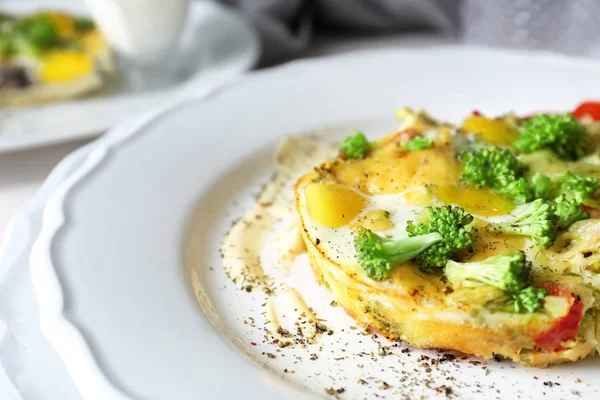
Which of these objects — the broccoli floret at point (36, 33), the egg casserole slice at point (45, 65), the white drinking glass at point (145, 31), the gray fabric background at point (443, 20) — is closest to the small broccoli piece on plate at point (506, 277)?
the white drinking glass at point (145, 31)

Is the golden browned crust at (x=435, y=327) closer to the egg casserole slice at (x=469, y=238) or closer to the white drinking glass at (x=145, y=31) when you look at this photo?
the egg casserole slice at (x=469, y=238)

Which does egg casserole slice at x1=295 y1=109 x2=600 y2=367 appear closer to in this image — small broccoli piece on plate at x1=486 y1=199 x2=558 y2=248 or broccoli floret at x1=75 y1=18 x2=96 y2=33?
small broccoli piece on plate at x1=486 y1=199 x2=558 y2=248

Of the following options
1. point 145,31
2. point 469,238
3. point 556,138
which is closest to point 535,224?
point 469,238

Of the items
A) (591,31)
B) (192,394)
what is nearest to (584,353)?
(192,394)

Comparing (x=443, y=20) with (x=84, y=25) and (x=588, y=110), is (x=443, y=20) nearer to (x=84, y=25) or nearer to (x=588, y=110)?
(x=588, y=110)

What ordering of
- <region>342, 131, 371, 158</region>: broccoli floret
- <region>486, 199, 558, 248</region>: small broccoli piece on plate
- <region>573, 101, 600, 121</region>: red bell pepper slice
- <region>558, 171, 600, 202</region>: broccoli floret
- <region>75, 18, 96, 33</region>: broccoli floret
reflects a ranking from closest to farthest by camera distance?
<region>486, 199, 558, 248</region>: small broccoli piece on plate
<region>558, 171, 600, 202</region>: broccoli floret
<region>342, 131, 371, 158</region>: broccoli floret
<region>573, 101, 600, 121</region>: red bell pepper slice
<region>75, 18, 96, 33</region>: broccoli floret

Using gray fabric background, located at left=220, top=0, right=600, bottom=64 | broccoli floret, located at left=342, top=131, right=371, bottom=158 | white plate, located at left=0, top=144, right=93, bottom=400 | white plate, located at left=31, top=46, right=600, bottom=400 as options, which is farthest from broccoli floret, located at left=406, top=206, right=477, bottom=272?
gray fabric background, located at left=220, top=0, right=600, bottom=64
